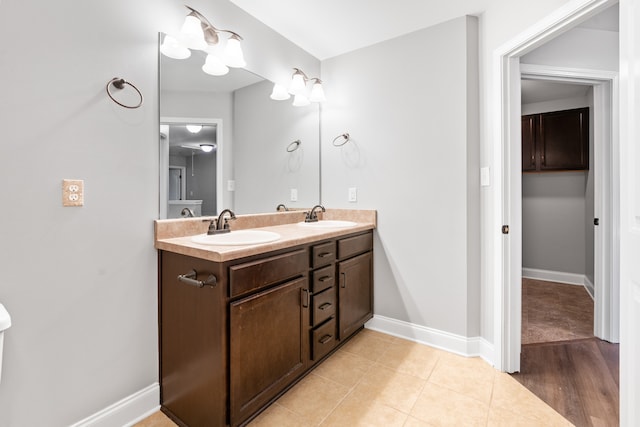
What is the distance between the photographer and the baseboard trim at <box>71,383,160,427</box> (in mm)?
1345

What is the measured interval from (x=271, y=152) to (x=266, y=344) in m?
1.45

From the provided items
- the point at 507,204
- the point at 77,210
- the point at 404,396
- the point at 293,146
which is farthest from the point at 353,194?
the point at 77,210

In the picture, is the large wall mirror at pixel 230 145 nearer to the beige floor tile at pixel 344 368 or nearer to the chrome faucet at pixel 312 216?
the chrome faucet at pixel 312 216

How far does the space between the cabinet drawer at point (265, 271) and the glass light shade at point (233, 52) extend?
1.23 m

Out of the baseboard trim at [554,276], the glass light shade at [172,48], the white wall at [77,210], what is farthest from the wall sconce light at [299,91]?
the baseboard trim at [554,276]

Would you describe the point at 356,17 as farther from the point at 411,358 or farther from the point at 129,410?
the point at 129,410

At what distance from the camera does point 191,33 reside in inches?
62.9

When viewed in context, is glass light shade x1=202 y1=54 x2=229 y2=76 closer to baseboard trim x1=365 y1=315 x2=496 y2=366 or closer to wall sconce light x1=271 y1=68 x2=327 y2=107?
wall sconce light x1=271 y1=68 x2=327 y2=107

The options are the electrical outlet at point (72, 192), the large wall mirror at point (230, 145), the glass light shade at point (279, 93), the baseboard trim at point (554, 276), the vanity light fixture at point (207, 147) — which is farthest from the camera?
the baseboard trim at point (554, 276)

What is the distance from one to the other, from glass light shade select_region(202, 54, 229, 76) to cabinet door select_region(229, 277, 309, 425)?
1.35 metres

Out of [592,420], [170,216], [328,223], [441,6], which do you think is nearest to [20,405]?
[170,216]

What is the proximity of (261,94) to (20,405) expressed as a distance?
2.09 meters

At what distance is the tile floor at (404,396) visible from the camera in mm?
1479

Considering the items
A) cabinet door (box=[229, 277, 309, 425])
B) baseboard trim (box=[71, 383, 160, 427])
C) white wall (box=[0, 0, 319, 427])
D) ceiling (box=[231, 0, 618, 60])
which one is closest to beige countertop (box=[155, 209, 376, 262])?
white wall (box=[0, 0, 319, 427])
